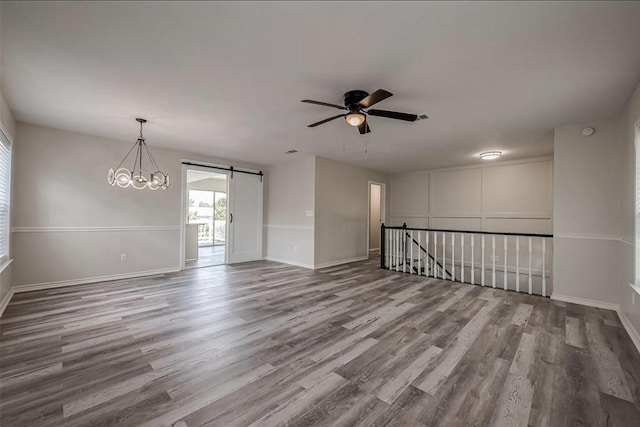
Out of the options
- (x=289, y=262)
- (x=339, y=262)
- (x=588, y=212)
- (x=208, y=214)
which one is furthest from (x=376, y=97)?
(x=208, y=214)

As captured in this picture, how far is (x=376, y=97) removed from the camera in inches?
97.0

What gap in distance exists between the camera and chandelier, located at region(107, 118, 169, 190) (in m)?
3.81

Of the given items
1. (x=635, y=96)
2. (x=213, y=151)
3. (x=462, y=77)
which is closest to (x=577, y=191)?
(x=635, y=96)

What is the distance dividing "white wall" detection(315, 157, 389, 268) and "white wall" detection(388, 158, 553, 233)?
1418 mm

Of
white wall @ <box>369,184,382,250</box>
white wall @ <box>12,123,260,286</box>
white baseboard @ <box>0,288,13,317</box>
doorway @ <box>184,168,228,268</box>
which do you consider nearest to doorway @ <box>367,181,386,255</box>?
white wall @ <box>369,184,382,250</box>

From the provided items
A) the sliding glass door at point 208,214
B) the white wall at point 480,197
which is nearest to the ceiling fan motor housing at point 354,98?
the white wall at point 480,197

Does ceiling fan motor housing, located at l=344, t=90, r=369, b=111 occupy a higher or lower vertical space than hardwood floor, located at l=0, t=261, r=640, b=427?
higher

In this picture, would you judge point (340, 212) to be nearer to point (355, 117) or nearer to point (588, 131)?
point (355, 117)

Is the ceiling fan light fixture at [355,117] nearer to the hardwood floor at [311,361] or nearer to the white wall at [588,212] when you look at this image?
the hardwood floor at [311,361]

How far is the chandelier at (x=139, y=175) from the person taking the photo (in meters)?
3.81

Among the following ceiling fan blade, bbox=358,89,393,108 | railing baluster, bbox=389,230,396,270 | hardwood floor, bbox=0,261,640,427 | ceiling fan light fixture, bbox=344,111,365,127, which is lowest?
hardwood floor, bbox=0,261,640,427

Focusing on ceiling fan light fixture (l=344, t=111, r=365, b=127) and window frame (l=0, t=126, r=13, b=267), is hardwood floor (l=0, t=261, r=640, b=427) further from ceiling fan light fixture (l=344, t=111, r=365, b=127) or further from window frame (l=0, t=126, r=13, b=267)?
ceiling fan light fixture (l=344, t=111, r=365, b=127)

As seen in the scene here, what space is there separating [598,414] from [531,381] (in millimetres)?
343

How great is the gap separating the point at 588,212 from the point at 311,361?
4.13 metres
